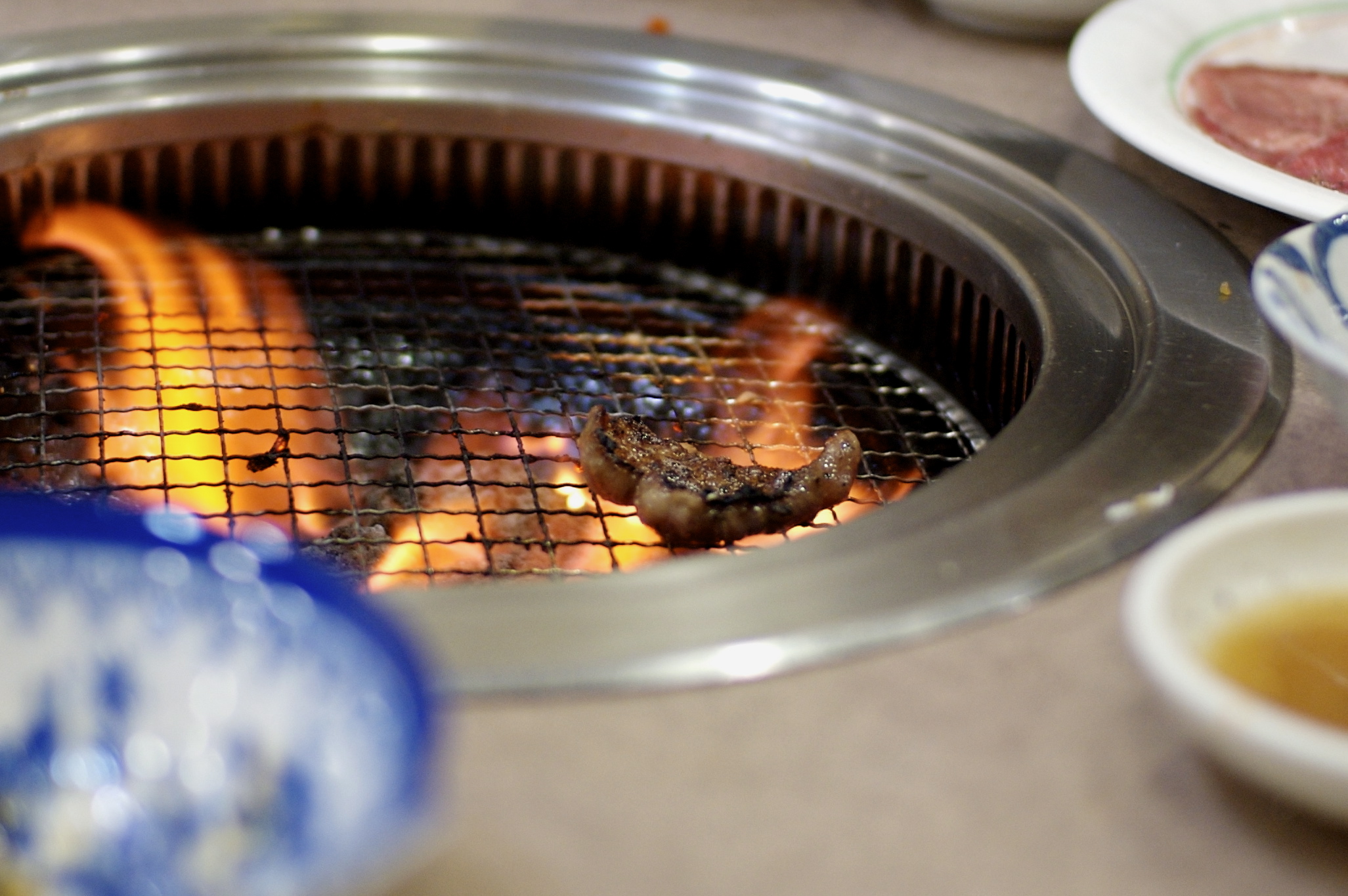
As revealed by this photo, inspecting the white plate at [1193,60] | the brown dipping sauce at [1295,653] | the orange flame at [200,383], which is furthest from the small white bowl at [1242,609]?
the orange flame at [200,383]

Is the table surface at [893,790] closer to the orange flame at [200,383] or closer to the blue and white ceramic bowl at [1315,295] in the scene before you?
the blue and white ceramic bowl at [1315,295]

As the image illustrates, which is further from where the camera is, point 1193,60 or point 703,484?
point 1193,60

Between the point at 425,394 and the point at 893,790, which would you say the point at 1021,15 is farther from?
the point at 893,790

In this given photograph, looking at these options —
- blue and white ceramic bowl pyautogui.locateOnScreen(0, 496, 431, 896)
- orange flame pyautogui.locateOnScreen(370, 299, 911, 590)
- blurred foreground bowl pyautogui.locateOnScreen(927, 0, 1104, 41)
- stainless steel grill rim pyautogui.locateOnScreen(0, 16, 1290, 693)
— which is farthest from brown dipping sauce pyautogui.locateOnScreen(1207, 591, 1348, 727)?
blurred foreground bowl pyautogui.locateOnScreen(927, 0, 1104, 41)

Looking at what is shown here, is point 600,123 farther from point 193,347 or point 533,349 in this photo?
point 193,347

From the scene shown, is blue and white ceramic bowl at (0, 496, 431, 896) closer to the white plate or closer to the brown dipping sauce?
the brown dipping sauce

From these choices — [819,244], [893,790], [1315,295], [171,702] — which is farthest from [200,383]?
[1315,295]
